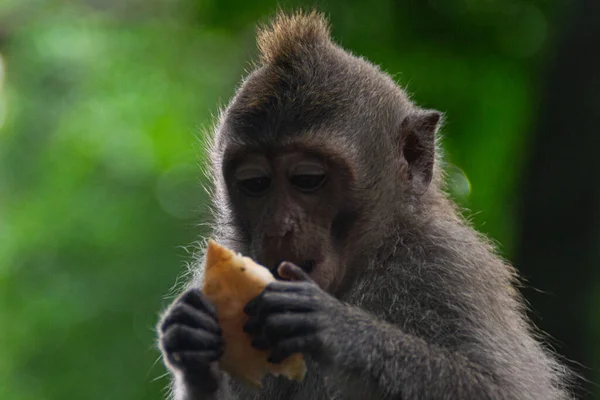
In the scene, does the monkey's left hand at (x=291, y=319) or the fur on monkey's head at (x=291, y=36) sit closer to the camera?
the monkey's left hand at (x=291, y=319)

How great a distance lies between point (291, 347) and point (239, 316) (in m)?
0.37

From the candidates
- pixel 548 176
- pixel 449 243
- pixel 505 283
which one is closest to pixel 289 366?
pixel 449 243

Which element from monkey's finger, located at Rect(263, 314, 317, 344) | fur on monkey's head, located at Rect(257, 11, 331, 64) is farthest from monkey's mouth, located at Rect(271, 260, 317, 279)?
fur on monkey's head, located at Rect(257, 11, 331, 64)

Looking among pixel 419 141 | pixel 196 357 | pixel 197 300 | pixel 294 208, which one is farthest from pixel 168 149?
pixel 196 357

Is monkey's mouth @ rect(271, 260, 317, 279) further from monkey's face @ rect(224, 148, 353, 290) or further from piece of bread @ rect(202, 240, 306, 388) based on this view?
piece of bread @ rect(202, 240, 306, 388)

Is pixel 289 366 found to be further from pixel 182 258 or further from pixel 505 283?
pixel 182 258

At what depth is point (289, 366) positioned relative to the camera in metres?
5.54

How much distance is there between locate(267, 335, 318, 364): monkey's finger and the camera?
540 centimetres

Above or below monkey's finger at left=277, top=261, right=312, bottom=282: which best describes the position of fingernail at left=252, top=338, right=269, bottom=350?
below

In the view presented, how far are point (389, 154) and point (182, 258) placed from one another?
445 centimetres

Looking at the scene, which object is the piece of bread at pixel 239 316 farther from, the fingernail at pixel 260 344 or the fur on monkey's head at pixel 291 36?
the fur on monkey's head at pixel 291 36

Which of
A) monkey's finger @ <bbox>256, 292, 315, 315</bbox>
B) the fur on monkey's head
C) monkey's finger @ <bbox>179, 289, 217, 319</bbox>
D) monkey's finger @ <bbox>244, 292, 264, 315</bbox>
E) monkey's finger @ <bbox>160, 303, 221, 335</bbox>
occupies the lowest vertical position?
monkey's finger @ <bbox>160, 303, 221, 335</bbox>

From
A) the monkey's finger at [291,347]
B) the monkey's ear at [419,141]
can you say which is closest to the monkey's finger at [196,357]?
the monkey's finger at [291,347]

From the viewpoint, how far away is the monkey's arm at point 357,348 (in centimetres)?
541
